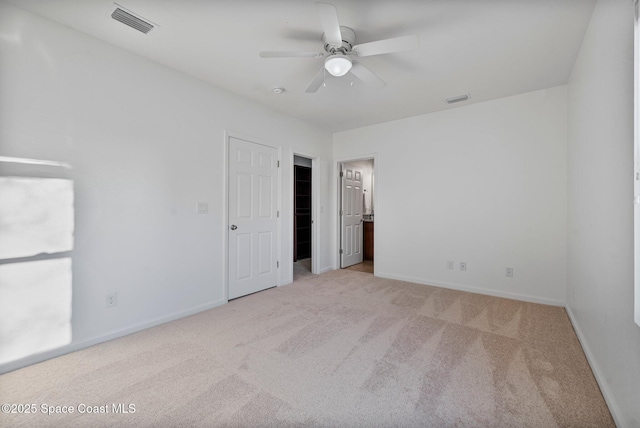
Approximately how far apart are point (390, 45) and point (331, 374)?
2.30m

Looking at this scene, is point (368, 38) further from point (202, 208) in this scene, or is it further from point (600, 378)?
point (600, 378)

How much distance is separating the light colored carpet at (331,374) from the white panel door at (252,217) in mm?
725

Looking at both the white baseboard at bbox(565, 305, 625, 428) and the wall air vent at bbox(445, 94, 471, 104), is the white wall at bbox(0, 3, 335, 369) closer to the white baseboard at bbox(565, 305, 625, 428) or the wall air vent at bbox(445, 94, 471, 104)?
the wall air vent at bbox(445, 94, 471, 104)

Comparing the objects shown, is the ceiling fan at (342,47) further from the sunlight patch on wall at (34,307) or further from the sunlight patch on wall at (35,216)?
the sunlight patch on wall at (34,307)

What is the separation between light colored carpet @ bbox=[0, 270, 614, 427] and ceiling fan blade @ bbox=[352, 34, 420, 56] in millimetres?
2230

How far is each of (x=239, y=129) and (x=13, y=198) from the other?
2102 mm

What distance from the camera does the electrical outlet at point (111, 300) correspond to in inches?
91.9

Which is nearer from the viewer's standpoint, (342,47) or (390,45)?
(390,45)

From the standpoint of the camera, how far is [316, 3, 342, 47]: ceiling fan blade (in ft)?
5.14

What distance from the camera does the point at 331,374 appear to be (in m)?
1.87

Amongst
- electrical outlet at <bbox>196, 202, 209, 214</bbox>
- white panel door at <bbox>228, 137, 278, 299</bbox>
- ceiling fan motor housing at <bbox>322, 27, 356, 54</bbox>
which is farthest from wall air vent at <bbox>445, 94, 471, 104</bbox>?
electrical outlet at <bbox>196, 202, 209, 214</bbox>

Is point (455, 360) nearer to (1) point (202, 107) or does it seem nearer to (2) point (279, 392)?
(2) point (279, 392)

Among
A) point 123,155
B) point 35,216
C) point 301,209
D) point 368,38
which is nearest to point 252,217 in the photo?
point 123,155

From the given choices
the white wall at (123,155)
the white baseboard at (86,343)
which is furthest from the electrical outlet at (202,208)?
the white baseboard at (86,343)
